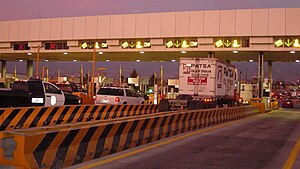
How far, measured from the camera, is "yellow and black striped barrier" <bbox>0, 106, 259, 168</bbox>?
7250mm

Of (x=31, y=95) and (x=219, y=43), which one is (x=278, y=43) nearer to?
(x=219, y=43)

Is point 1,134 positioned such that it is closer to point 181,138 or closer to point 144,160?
point 144,160

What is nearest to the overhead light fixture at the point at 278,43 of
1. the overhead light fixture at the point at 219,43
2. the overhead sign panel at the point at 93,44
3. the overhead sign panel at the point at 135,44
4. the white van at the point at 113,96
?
the overhead light fixture at the point at 219,43

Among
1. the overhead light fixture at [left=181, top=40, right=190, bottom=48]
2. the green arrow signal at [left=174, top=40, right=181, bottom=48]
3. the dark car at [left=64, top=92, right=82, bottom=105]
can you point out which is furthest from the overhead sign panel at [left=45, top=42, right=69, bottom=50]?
the dark car at [left=64, top=92, right=82, bottom=105]

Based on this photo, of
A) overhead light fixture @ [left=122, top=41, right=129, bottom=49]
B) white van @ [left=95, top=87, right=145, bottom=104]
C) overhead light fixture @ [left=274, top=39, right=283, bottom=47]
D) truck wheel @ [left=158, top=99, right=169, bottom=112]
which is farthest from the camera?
overhead light fixture @ [left=122, top=41, right=129, bottom=49]

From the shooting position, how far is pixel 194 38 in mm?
32344

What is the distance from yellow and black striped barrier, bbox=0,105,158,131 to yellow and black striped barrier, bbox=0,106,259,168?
433 cm

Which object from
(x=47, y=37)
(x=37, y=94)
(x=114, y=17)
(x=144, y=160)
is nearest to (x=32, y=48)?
(x=47, y=37)

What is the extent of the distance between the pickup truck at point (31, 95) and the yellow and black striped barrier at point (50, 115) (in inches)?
56.1

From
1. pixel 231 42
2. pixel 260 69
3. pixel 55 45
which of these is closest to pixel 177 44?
pixel 231 42

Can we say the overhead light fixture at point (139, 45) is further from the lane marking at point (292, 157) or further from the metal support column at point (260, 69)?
the lane marking at point (292, 157)

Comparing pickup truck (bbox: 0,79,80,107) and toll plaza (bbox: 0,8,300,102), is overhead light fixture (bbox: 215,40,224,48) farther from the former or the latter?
pickup truck (bbox: 0,79,80,107)

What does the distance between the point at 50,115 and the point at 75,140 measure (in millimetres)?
7773

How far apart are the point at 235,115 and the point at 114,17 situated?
1423 cm
